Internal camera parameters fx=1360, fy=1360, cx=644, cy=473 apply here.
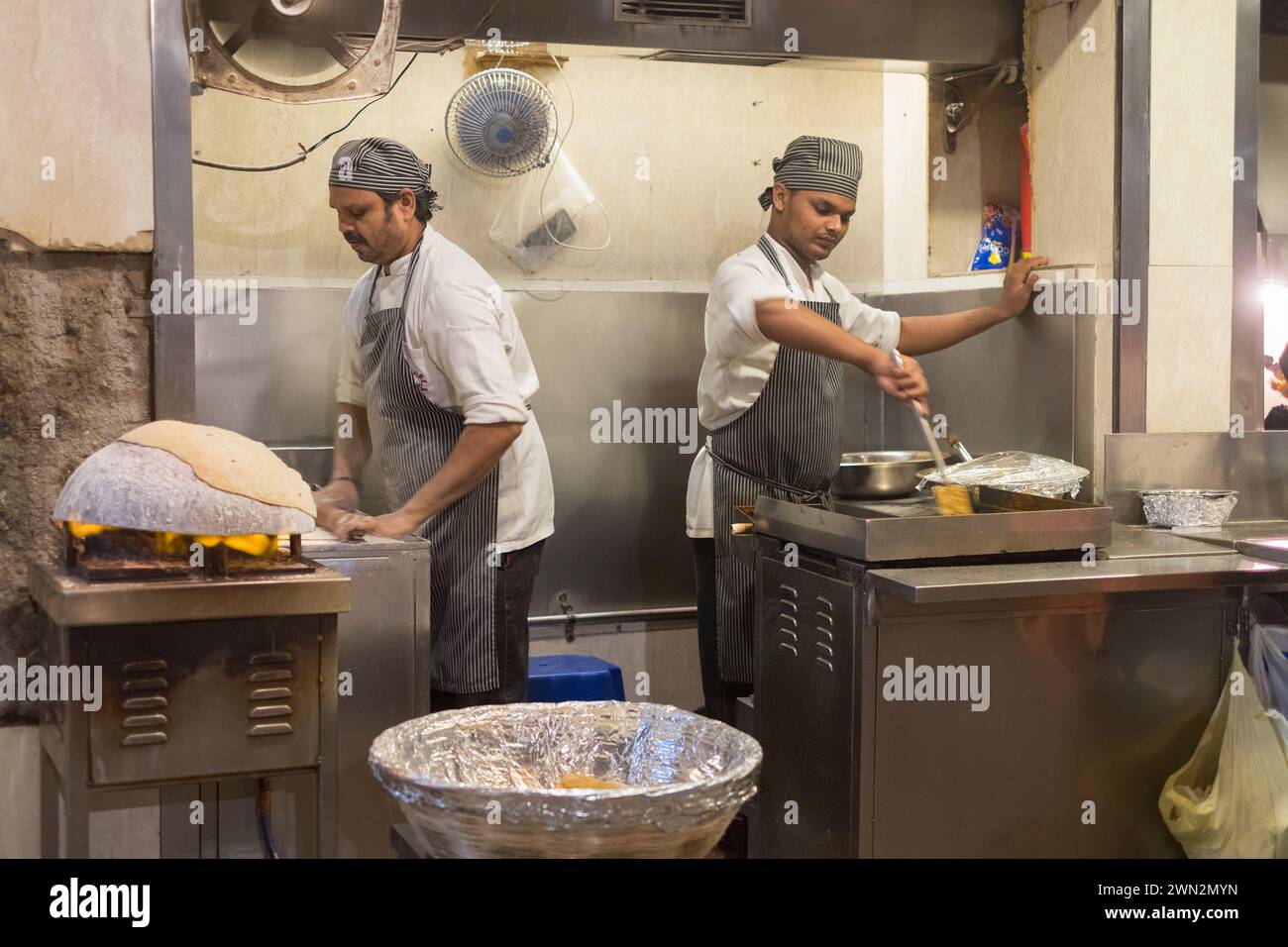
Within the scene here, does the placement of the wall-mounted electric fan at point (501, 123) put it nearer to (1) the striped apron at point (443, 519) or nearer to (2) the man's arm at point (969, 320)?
(1) the striped apron at point (443, 519)

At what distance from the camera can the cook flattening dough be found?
220 cm

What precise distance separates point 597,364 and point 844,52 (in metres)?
1.29

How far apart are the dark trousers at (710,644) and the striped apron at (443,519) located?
74cm

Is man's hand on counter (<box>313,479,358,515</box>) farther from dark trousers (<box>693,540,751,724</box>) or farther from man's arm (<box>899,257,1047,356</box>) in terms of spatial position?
man's arm (<box>899,257,1047,356</box>)

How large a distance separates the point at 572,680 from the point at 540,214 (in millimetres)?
1465

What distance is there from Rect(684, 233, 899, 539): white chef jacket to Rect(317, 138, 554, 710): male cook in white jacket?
576mm

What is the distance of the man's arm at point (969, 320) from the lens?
3.72m

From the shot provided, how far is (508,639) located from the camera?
3229 millimetres

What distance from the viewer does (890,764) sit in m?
2.79

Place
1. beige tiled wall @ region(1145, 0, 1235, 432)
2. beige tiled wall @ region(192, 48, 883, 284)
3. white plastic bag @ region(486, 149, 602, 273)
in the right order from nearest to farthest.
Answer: beige tiled wall @ region(1145, 0, 1235, 432) → beige tiled wall @ region(192, 48, 883, 284) → white plastic bag @ region(486, 149, 602, 273)

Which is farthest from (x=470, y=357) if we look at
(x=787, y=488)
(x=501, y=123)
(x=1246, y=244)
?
(x=1246, y=244)

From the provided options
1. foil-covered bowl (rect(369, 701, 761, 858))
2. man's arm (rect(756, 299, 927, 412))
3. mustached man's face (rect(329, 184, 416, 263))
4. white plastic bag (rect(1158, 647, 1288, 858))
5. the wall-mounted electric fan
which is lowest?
white plastic bag (rect(1158, 647, 1288, 858))

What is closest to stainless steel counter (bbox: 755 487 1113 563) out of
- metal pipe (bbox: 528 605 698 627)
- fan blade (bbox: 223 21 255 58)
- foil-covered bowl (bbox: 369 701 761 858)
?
foil-covered bowl (bbox: 369 701 761 858)

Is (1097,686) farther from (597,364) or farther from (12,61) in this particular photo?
(12,61)
